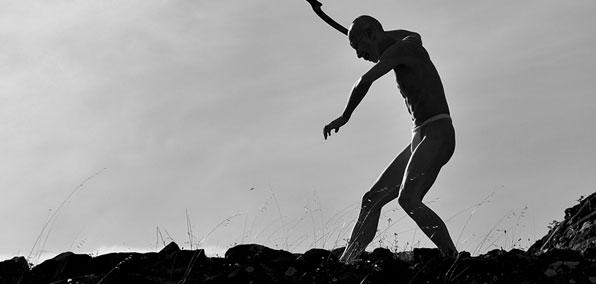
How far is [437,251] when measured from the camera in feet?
23.2

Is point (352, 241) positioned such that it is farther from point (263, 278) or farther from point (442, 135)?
point (263, 278)

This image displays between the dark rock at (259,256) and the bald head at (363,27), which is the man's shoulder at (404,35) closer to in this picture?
the bald head at (363,27)

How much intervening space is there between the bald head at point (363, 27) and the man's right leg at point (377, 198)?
1024 millimetres

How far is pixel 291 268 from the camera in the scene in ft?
21.5

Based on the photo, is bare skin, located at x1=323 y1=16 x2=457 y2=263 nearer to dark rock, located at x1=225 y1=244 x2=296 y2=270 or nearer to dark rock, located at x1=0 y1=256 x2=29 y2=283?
dark rock, located at x1=225 y1=244 x2=296 y2=270

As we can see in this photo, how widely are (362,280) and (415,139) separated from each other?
251 cm

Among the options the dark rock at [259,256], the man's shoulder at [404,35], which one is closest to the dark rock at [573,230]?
the man's shoulder at [404,35]

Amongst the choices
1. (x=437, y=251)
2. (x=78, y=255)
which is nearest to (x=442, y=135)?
(x=437, y=251)

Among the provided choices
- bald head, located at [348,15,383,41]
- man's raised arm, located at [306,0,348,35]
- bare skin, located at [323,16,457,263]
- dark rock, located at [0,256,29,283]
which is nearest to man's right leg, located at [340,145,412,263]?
bare skin, located at [323,16,457,263]

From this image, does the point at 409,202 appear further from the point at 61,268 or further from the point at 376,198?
the point at 61,268

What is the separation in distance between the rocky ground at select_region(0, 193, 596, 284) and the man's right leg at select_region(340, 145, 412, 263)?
134 cm

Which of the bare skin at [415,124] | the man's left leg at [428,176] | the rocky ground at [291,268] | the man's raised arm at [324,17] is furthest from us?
the man's raised arm at [324,17]

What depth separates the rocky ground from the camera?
20.9 feet

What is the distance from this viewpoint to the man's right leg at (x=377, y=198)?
8.40 meters
